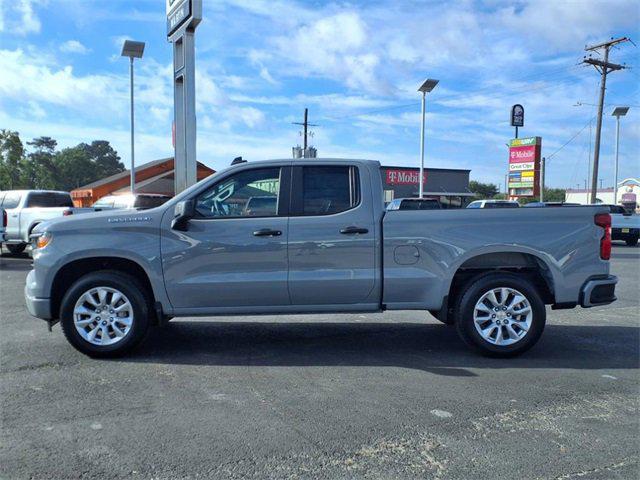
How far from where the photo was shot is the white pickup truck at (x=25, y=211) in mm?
14438

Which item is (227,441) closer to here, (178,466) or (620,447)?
(178,466)

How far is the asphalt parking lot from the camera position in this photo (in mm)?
3334

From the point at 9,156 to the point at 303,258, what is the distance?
45.9 metres

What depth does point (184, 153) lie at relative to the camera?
1059 centimetres

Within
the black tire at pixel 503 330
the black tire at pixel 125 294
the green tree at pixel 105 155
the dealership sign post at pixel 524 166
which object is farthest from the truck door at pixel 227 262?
the green tree at pixel 105 155

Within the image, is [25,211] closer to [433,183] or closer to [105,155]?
[433,183]

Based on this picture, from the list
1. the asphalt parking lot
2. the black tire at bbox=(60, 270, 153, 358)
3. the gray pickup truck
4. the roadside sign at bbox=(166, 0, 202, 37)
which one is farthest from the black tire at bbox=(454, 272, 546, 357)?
the roadside sign at bbox=(166, 0, 202, 37)

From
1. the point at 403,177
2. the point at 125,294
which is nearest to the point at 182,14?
the point at 125,294

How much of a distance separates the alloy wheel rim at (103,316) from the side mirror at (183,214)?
86 cm

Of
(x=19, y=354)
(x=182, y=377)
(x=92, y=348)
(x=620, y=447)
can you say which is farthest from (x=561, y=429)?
(x=19, y=354)

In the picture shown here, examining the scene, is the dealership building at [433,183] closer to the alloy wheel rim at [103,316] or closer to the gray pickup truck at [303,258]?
the gray pickup truck at [303,258]

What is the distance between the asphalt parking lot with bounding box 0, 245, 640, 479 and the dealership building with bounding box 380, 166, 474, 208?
39832 millimetres

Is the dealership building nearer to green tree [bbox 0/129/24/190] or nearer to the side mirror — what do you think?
green tree [bbox 0/129/24/190]

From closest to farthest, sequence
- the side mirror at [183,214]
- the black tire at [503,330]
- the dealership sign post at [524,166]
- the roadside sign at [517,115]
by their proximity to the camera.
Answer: the side mirror at [183,214] → the black tire at [503,330] → the dealership sign post at [524,166] → the roadside sign at [517,115]
